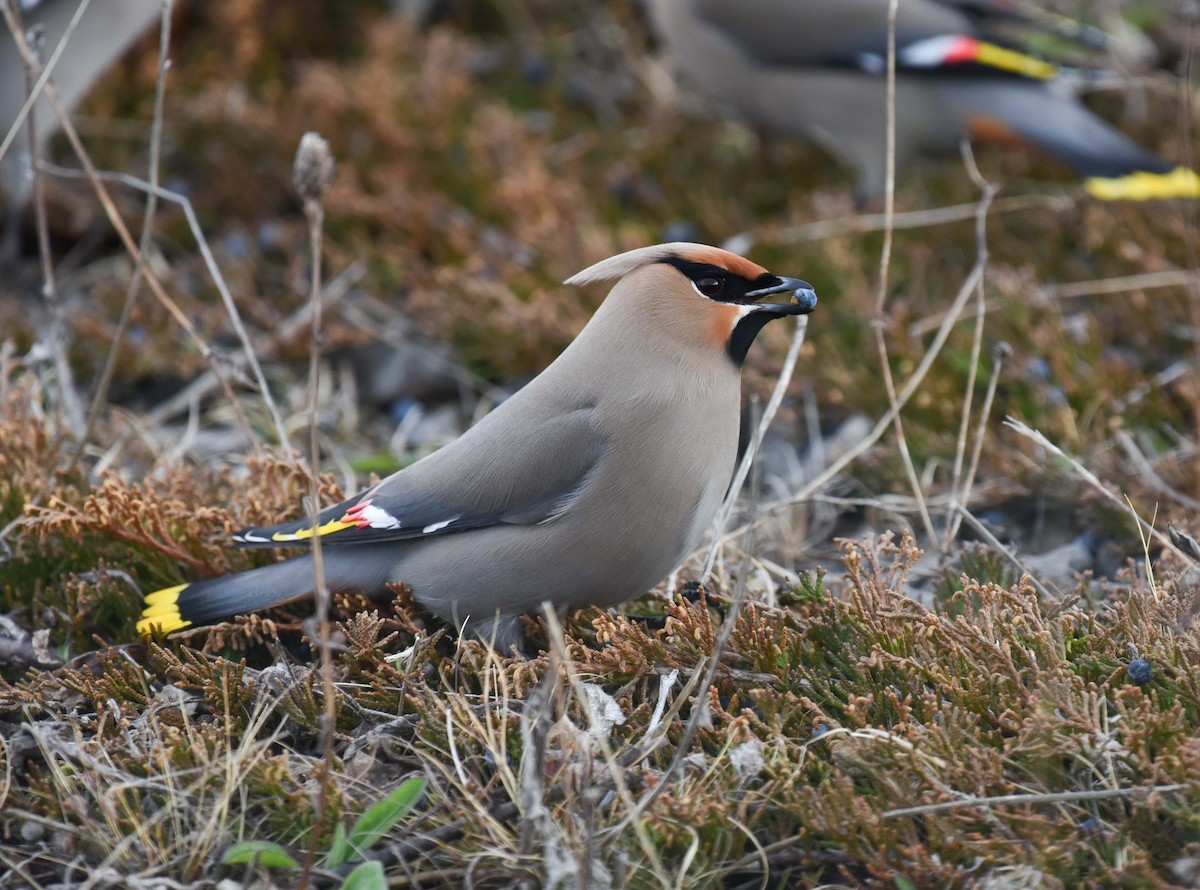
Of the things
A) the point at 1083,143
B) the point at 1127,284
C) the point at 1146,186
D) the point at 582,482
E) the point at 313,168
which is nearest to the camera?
the point at 313,168

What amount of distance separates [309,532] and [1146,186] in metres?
3.37

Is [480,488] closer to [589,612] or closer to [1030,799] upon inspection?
[589,612]

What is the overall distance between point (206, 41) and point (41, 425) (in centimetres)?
322

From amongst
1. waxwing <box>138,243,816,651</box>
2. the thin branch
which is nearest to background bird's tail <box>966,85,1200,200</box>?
waxwing <box>138,243,816,651</box>

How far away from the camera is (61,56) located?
17.5 feet

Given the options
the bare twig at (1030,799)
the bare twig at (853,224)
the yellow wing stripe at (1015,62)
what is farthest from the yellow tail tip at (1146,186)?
the bare twig at (1030,799)

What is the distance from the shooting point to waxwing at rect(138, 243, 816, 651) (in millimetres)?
2889

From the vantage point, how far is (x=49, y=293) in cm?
377

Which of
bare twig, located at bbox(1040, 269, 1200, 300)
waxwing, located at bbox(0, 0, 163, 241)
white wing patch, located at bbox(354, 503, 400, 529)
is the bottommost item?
bare twig, located at bbox(1040, 269, 1200, 300)

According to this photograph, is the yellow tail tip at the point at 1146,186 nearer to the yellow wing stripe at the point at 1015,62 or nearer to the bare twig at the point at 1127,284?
the bare twig at the point at 1127,284

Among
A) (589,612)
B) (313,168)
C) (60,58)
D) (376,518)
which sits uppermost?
(313,168)

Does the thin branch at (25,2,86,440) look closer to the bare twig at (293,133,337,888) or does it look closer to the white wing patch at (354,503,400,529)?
the white wing patch at (354,503,400,529)

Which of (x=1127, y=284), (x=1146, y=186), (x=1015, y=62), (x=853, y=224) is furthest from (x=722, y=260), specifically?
(x=1015, y=62)

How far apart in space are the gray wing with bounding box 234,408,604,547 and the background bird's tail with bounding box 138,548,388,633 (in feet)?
0.24
